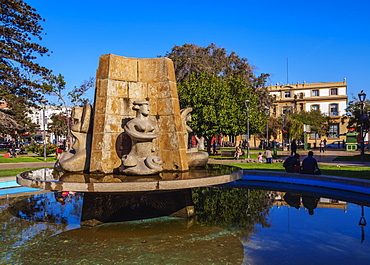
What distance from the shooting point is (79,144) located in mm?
7641

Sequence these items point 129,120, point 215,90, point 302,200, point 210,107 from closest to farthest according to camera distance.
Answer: point 129,120, point 302,200, point 210,107, point 215,90

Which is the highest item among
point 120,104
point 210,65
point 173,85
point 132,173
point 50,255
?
point 210,65

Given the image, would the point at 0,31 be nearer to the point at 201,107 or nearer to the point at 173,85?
the point at 201,107

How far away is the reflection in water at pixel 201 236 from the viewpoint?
16.3 feet

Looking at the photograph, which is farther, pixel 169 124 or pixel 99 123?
pixel 169 124

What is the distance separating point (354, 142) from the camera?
4262 centimetres

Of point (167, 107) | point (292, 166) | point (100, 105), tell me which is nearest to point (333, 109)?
point (292, 166)

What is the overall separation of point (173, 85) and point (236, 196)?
3980 millimetres

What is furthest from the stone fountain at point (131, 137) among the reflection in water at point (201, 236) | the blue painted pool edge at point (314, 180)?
the blue painted pool edge at point (314, 180)

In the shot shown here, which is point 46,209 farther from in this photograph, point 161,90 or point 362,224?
point 362,224

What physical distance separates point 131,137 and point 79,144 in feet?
5.10

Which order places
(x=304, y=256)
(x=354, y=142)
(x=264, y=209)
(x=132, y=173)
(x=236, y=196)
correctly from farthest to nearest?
(x=354, y=142) → (x=236, y=196) → (x=264, y=209) → (x=132, y=173) → (x=304, y=256)

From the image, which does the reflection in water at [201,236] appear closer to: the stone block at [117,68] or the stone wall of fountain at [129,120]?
the stone wall of fountain at [129,120]

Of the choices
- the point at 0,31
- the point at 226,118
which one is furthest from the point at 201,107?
the point at 0,31
